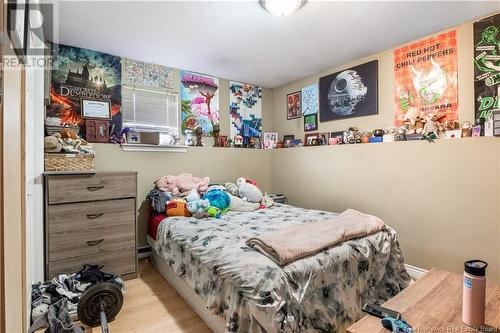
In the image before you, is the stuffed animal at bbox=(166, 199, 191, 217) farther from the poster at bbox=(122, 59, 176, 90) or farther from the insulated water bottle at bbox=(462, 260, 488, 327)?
the insulated water bottle at bbox=(462, 260, 488, 327)

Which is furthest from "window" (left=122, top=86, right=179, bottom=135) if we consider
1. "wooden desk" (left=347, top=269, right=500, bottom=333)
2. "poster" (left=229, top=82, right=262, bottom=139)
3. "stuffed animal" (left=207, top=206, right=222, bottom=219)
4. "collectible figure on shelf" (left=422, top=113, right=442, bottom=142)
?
"wooden desk" (left=347, top=269, right=500, bottom=333)

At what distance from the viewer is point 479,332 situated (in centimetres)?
94

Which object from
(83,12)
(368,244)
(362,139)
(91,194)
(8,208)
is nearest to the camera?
(8,208)

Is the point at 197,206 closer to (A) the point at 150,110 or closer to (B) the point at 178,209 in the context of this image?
(B) the point at 178,209

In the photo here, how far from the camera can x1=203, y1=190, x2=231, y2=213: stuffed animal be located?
8.64 ft

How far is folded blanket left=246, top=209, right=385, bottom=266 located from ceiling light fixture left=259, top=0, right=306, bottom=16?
1.68 m

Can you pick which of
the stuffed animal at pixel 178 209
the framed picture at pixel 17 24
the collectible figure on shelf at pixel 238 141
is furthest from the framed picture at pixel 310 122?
the framed picture at pixel 17 24

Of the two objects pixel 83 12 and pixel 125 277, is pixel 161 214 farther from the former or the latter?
pixel 83 12

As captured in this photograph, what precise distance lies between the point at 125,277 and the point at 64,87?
6.69 feet

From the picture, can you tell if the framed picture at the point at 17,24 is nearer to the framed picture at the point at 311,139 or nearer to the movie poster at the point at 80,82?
the movie poster at the point at 80,82

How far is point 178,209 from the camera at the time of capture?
249 cm

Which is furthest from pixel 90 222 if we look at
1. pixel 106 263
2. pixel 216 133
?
pixel 216 133

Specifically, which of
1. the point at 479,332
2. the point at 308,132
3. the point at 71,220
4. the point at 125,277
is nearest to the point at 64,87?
the point at 71,220

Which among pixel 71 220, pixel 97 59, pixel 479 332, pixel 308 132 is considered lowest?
pixel 479 332
